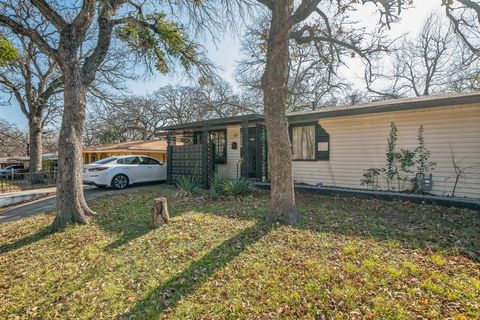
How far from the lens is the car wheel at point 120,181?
38.7 feet

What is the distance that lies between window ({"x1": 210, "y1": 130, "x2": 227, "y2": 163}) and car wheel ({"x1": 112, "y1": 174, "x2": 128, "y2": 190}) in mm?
4068

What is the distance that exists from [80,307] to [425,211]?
6.97 m

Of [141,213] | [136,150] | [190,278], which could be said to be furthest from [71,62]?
[136,150]

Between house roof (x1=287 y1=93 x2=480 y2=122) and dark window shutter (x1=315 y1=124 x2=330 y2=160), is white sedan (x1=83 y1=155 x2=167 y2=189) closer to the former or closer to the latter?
house roof (x1=287 y1=93 x2=480 y2=122)

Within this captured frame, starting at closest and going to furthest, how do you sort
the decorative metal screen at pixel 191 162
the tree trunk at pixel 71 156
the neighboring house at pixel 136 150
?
the tree trunk at pixel 71 156, the decorative metal screen at pixel 191 162, the neighboring house at pixel 136 150

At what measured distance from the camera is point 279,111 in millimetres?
5445

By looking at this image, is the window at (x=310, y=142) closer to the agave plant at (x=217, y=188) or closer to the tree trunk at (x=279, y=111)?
the agave plant at (x=217, y=188)

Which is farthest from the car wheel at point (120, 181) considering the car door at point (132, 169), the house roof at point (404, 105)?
the house roof at point (404, 105)

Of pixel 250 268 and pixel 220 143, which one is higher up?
pixel 220 143

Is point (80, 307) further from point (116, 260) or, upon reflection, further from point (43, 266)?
point (43, 266)

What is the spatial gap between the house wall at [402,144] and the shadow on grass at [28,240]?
7743 millimetres

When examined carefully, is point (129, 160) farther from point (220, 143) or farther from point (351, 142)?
point (351, 142)

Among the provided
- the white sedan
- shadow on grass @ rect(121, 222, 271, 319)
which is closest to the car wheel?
the white sedan

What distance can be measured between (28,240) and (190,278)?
4.21 meters
